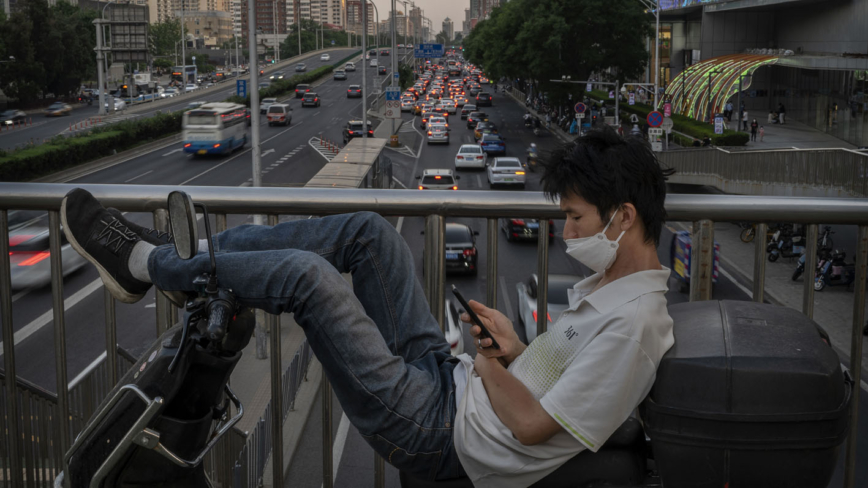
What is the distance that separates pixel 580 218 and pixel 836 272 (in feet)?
14.6

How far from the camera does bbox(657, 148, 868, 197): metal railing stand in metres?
22.1

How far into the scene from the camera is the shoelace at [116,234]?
2.56m

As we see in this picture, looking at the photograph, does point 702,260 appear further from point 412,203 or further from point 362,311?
point 362,311

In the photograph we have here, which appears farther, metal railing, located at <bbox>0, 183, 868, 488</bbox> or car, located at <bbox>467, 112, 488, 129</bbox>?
car, located at <bbox>467, 112, 488, 129</bbox>

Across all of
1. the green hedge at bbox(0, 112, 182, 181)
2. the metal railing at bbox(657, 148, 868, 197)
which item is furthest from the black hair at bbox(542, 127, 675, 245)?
the green hedge at bbox(0, 112, 182, 181)

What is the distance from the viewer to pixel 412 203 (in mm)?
3092

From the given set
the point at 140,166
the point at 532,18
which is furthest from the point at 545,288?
the point at 532,18

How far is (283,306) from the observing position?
2381 mm

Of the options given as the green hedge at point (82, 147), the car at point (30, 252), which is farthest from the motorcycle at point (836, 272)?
the green hedge at point (82, 147)

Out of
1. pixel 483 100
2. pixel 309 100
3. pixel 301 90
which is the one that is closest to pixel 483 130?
pixel 309 100

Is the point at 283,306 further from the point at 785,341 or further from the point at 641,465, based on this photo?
the point at 785,341

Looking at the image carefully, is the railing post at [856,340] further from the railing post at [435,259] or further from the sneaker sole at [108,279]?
the sneaker sole at [108,279]

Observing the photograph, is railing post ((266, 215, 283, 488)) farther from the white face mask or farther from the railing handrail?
the white face mask

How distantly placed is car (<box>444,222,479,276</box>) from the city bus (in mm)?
40392
